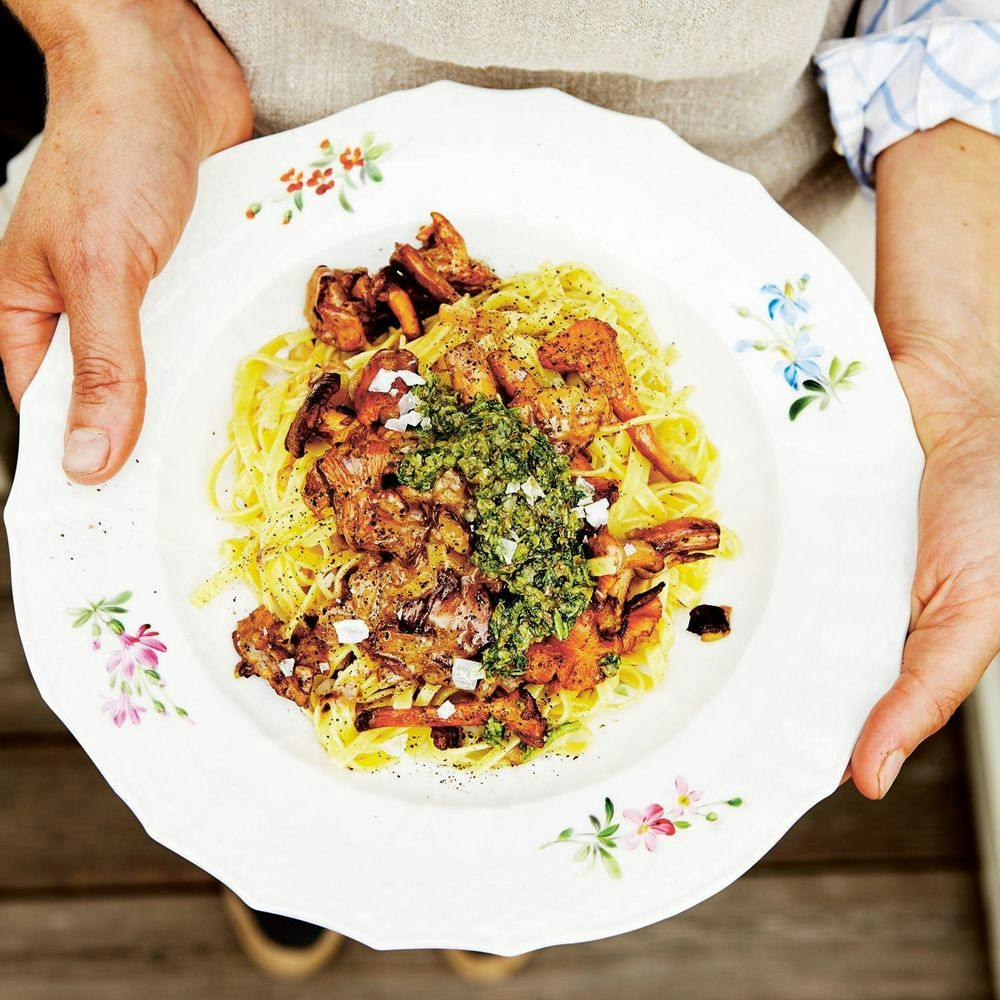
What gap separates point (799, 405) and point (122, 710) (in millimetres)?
2512

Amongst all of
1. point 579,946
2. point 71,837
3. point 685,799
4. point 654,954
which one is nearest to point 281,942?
point 71,837

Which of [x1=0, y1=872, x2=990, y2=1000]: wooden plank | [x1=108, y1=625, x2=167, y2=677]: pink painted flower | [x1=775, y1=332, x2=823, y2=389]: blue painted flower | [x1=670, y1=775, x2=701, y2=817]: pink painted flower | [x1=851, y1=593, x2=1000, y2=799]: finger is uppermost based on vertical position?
[x1=775, y1=332, x2=823, y2=389]: blue painted flower

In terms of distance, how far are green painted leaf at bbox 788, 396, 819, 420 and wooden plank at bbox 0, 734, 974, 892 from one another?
3.04m

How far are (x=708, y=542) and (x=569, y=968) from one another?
3175 mm

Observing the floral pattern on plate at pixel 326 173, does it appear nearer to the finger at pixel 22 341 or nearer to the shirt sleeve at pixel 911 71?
the finger at pixel 22 341

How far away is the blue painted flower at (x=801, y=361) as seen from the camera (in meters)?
3.30

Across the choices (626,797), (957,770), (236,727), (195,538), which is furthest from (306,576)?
(957,770)

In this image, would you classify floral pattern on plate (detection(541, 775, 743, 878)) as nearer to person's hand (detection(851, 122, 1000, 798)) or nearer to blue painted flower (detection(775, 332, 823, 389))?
person's hand (detection(851, 122, 1000, 798))

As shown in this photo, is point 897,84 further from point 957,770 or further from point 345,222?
point 957,770

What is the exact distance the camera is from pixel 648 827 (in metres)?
3.01

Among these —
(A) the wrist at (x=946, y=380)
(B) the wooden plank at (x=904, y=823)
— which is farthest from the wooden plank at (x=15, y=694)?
(A) the wrist at (x=946, y=380)

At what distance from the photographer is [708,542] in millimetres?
3363

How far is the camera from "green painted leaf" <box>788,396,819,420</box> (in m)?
3.28

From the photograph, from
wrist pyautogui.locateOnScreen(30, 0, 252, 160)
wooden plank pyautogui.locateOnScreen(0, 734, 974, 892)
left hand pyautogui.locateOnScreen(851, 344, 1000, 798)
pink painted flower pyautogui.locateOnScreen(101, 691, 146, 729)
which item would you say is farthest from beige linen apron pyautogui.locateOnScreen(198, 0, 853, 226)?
wooden plank pyautogui.locateOnScreen(0, 734, 974, 892)
